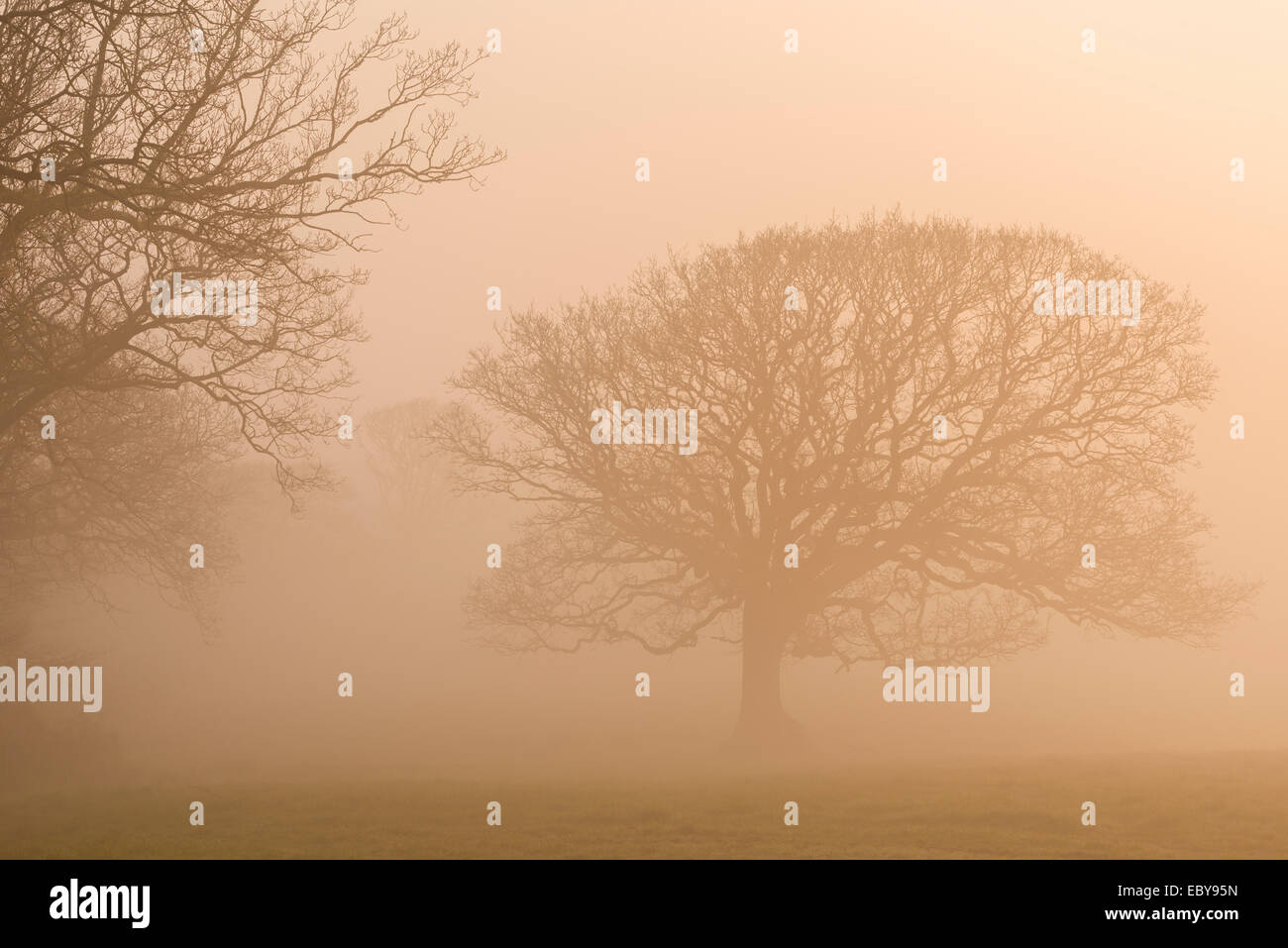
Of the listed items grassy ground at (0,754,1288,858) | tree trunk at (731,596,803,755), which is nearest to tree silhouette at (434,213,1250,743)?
tree trunk at (731,596,803,755)

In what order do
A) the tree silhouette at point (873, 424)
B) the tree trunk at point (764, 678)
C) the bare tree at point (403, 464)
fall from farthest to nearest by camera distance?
the bare tree at point (403, 464) < the tree trunk at point (764, 678) < the tree silhouette at point (873, 424)

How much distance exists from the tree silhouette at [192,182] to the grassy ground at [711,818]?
757 cm

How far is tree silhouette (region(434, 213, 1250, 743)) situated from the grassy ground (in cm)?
1015

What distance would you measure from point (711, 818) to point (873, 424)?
18.1 meters

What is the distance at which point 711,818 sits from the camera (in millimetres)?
19766

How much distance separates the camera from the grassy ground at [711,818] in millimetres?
17094

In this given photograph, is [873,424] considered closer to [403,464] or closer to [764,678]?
[764,678]
